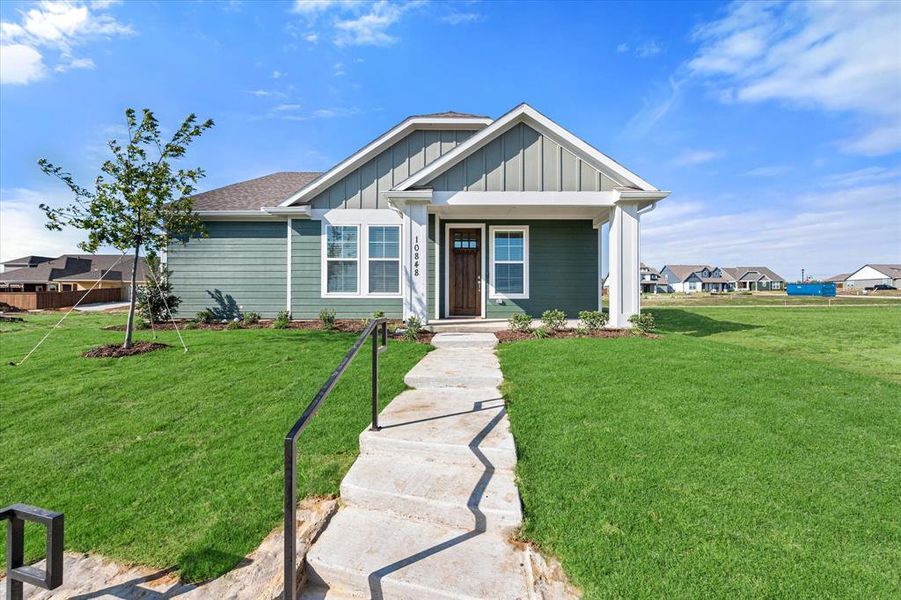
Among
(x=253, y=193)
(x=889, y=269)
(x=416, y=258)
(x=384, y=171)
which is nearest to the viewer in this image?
(x=416, y=258)

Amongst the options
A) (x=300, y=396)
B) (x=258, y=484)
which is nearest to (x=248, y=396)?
(x=300, y=396)

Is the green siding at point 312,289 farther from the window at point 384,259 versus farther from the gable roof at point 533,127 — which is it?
the gable roof at point 533,127

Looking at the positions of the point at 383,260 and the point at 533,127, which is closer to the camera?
the point at 533,127

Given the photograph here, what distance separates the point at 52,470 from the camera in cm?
321

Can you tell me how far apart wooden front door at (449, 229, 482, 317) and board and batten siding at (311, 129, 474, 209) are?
218 cm

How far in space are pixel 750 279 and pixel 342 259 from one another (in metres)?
97.9

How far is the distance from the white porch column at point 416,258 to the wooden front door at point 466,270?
2.28 metres

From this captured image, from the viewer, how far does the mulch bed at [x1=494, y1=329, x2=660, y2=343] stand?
7.60 metres

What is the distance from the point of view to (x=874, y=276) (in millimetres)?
81438

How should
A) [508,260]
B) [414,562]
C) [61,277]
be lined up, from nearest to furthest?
[414,562], [508,260], [61,277]

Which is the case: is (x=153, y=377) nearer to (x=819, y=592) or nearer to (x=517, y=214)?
(x=819, y=592)

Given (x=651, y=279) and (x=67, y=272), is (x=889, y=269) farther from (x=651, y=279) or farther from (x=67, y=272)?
(x=67, y=272)

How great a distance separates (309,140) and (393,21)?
736 cm

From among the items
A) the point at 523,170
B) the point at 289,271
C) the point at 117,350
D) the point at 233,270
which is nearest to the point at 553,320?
the point at 523,170
